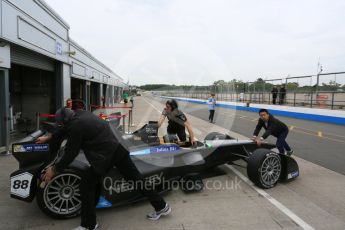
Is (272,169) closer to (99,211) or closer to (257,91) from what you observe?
(99,211)

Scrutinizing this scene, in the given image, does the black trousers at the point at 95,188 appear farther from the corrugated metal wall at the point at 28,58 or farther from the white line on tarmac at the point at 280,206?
the corrugated metal wall at the point at 28,58

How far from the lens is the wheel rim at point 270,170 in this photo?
16.0 feet

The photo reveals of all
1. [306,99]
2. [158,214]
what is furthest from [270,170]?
[306,99]

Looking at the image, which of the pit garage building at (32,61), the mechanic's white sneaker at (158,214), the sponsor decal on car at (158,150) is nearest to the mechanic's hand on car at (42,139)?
the sponsor decal on car at (158,150)

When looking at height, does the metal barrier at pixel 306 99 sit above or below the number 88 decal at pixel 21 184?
above

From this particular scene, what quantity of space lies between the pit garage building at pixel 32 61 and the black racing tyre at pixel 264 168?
629cm

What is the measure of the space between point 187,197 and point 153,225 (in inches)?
41.3

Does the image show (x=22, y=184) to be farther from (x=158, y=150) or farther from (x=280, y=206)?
(x=280, y=206)

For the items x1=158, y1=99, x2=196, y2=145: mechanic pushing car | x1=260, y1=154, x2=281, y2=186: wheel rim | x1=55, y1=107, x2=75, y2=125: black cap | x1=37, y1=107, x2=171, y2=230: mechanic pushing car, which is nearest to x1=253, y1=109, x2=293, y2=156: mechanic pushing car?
x1=260, y1=154, x2=281, y2=186: wheel rim

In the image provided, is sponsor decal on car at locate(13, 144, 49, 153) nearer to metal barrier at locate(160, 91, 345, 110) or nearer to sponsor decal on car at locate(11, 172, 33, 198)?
sponsor decal on car at locate(11, 172, 33, 198)

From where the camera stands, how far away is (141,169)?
4.10 m

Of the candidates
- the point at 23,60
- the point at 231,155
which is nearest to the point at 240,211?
the point at 231,155

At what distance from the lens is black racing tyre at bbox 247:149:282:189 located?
4789 millimetres

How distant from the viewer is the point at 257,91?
29000mm
